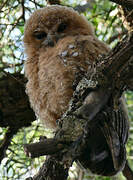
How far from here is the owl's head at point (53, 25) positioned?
306 centimetres

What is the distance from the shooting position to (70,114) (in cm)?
200

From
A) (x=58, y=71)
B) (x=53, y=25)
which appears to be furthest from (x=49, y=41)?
(x=58, y=71)

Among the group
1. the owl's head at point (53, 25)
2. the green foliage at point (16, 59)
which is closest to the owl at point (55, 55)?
the owl's head at point (53, 25)

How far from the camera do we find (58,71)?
100.0 inches

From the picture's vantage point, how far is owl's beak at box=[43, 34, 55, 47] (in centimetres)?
289

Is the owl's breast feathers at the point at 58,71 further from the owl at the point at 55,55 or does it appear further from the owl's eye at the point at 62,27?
the owl's eye at the point at 62,27

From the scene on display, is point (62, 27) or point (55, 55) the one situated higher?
point (62, 27)

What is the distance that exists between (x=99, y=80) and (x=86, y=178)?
7.60ft

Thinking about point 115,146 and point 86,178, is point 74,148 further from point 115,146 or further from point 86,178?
point 86,178

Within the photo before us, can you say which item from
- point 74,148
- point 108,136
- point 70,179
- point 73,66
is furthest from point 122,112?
point 70,179

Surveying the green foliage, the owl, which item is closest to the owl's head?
the owl

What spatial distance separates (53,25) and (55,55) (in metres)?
0.59

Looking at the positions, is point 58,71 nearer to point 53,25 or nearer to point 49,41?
point 49,41

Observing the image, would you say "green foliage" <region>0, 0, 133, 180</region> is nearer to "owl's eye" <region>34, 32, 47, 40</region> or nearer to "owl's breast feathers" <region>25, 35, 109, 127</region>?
"owl's eye" <region>34, 32, 47, 40</region>
